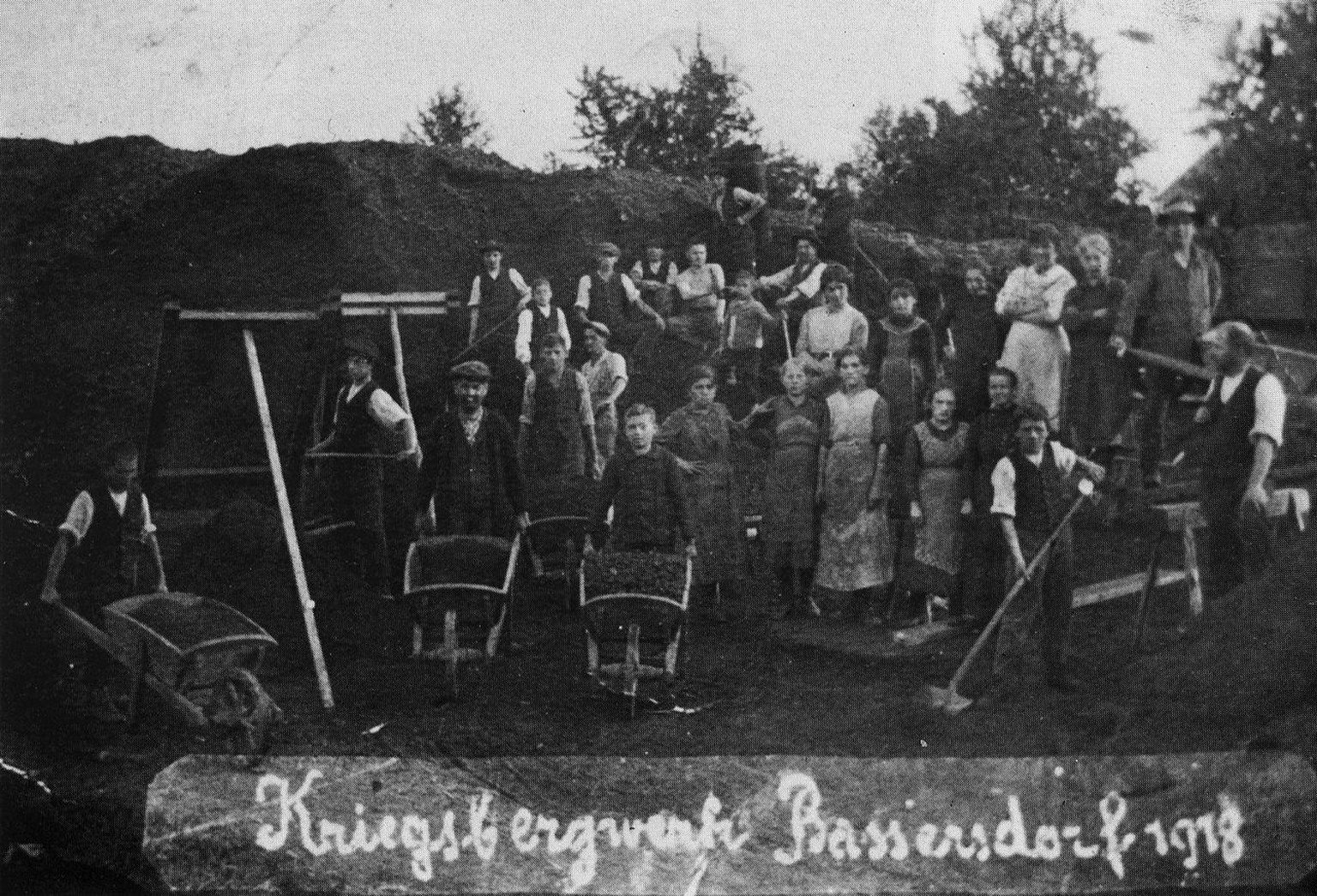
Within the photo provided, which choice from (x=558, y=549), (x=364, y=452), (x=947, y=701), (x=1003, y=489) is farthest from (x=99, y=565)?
(x=1003, y=489)

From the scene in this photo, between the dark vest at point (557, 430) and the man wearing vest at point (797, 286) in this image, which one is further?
the man wearing vest at point (797, 286)

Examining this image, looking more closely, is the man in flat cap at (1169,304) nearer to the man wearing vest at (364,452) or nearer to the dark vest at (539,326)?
the dark vest at (539,326)

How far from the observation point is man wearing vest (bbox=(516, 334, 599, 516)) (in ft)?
18.1

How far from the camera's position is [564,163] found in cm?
572

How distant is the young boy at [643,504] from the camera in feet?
17.6

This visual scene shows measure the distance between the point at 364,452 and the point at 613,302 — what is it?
1387 millimetres

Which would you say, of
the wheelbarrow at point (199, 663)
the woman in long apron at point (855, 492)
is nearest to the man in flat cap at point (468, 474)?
the wheelbarrow at point (199, 663)

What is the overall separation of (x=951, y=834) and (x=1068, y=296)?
2485 millimetres

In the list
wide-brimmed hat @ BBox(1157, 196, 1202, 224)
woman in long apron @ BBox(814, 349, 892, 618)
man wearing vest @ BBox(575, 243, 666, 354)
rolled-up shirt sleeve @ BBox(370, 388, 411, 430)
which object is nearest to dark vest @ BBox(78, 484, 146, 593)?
rolled-up shirt sleeve @ BBox(370, 388, 411, 430)

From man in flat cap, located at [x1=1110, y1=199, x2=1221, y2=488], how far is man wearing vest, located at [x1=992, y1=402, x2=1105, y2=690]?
44 cm

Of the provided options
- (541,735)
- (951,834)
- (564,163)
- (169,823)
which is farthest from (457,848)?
(564,163)

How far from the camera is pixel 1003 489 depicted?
206 inches

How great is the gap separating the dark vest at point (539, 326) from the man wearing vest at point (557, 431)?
0.09 feet

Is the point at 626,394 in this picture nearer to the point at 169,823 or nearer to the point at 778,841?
the point at 778,841
